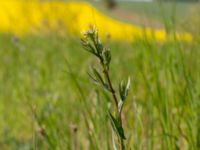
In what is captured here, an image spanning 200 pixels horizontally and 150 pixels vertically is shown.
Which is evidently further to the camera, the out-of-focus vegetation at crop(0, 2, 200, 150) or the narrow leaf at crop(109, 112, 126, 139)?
the out-of-focus vegetation at crop(0, 2, 200, 150)

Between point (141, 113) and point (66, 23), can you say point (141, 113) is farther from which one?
point (66, 23)

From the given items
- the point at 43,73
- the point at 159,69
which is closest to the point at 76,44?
the point at 43,73

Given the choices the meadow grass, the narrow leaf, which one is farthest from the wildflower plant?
the meadow grass

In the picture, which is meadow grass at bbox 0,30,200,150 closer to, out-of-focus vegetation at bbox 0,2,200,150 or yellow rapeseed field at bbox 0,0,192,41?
out-of-focus vegetation at bbox 0,2,200,150

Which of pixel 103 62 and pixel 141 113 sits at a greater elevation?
pixel 103 62

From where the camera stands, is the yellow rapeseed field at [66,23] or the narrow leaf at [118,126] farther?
the yellow rapeseed field at [66,23]

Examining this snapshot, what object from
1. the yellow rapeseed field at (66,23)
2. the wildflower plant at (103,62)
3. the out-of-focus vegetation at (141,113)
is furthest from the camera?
the yellow rapeseed field at (66,23)

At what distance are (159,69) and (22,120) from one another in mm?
1247

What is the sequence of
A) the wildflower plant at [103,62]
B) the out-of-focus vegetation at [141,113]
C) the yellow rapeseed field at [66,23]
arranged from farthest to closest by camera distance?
the yellow rapeseed field at [66,23] → the out-of-focus vegetation at [141,113] → the wildflower plant at [103,62]

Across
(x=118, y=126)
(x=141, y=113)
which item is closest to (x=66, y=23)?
(x=141, y=113)

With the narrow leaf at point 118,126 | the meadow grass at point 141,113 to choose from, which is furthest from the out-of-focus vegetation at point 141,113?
the narrow leaf at point 118,126

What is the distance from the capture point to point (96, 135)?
1.19 metres

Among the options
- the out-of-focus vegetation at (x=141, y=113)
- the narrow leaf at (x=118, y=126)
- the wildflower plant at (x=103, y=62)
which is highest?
the wildflower plant at (x=103, y=62)

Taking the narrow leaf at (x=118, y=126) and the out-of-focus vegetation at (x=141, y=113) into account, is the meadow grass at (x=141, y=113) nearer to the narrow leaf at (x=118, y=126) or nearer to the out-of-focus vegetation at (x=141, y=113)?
the out-of-focus vegetation at (x=141, y=113)
